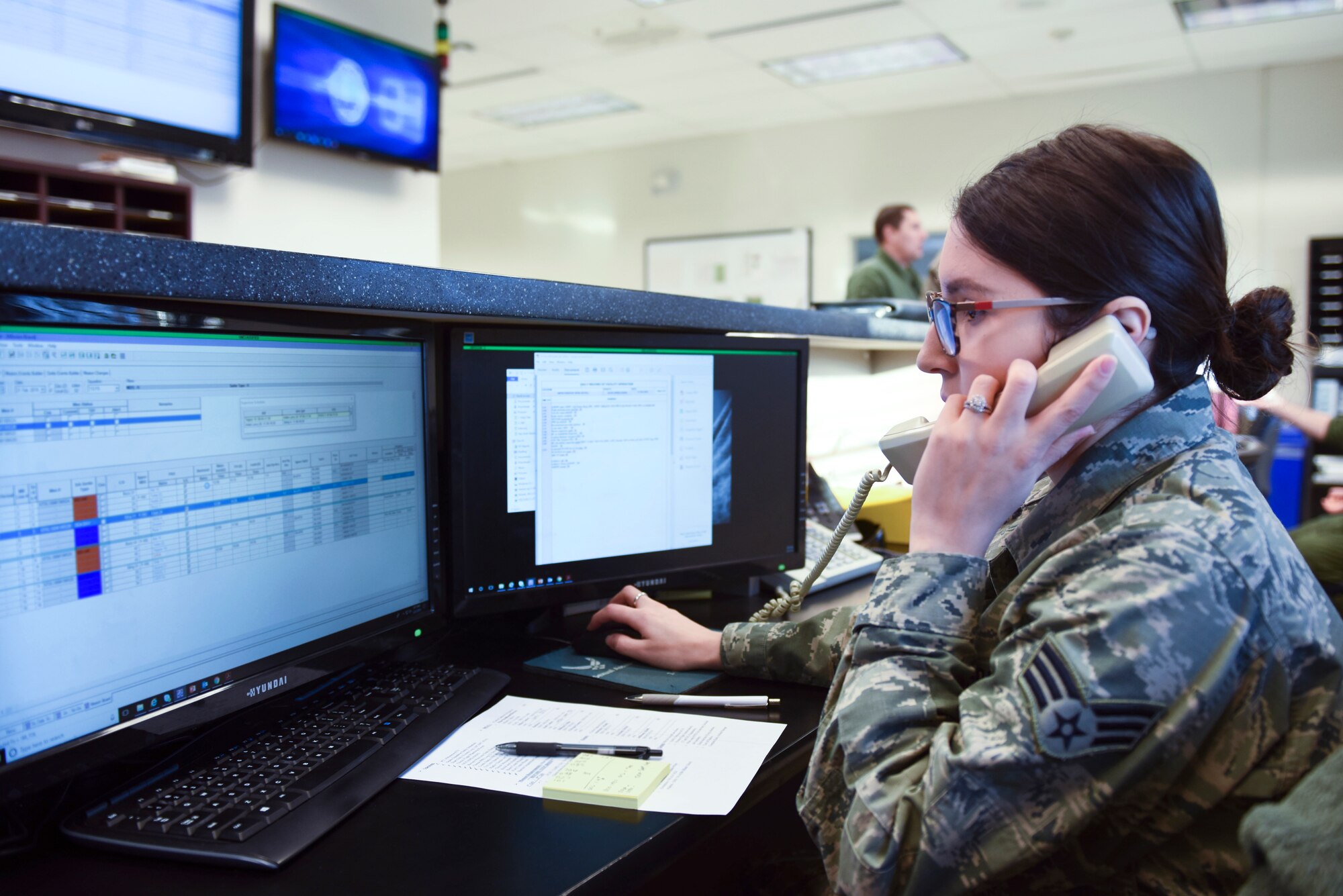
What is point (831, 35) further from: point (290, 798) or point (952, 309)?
point (290, 798)

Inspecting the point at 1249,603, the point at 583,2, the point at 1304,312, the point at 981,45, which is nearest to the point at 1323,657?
the point at 1249,603

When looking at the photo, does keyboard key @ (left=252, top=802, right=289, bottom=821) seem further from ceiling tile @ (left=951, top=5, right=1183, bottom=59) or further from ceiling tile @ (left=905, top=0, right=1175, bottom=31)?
ceiling tile @ (left=951, top=5, right=1183, bottom=59)

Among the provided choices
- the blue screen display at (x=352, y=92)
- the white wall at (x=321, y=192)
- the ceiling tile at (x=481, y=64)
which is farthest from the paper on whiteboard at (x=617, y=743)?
the ceiling tile at (x=481, y=64)

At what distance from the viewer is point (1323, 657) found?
0.65 m

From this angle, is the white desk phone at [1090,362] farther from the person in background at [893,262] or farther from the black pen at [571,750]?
the person in background at [893,262]

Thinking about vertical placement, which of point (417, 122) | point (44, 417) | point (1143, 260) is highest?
point (417, 122)

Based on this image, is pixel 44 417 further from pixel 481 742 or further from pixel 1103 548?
pixel 1103 548

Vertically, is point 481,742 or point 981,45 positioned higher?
point 981,45

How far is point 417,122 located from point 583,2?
108cm

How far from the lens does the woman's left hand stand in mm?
759

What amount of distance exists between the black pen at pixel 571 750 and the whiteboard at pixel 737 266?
18.9 ft

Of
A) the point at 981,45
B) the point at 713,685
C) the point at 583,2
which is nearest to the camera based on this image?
the point at 713,685

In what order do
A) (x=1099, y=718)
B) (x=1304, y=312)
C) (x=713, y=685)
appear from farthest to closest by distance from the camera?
(x=1304, y=312), (x=713, y=685), (x=1099, y=718)

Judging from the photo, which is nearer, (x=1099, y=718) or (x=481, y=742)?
(x=1099, y=718)
